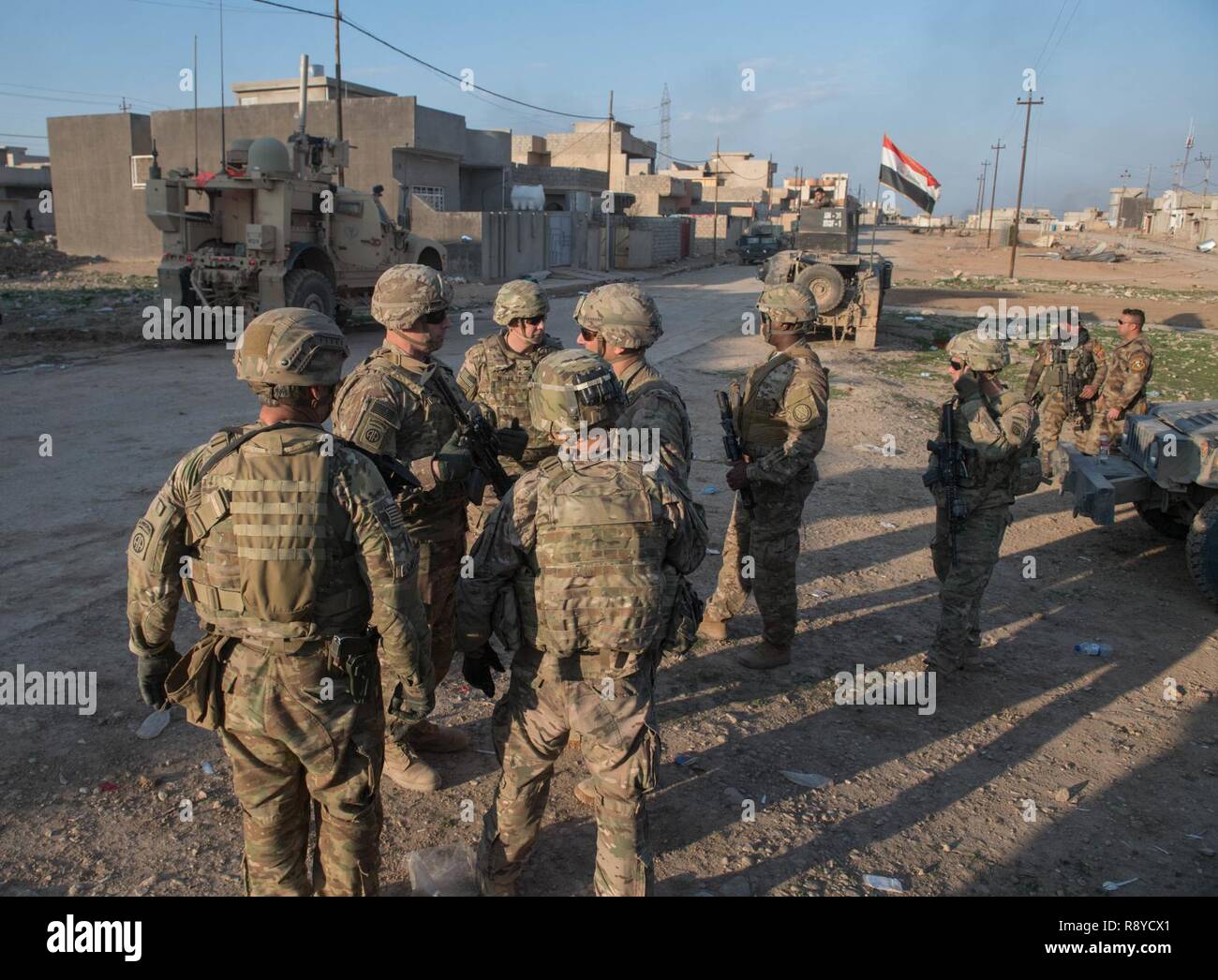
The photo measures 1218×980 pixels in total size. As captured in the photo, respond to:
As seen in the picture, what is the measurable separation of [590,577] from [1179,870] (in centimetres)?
241

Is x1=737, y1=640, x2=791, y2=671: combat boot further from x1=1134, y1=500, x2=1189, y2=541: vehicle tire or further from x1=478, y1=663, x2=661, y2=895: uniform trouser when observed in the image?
x1=1134, y1=500, x2=1189, y2=541: vehicle tire

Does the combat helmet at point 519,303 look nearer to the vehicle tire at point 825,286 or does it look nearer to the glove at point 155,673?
the glove at point 155,673

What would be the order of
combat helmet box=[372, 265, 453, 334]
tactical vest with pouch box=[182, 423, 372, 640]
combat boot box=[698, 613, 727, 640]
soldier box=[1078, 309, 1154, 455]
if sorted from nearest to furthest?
1. tactical vest with pouch box=[182, 423, 372, 640]
2. combat helmet box=[372, 265, 453, 334]
3. combat boot box=[698, 613, 727, 640]
4. soldier box=[1078, 309, 1154, 455]

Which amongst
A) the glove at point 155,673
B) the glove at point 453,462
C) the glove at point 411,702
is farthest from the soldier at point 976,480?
the glove at point 155,673

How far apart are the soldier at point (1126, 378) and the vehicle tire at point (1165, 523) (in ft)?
4.43

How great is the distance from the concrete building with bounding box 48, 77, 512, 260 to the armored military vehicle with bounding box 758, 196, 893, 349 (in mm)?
13233

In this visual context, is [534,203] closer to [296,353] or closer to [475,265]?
[475,265]

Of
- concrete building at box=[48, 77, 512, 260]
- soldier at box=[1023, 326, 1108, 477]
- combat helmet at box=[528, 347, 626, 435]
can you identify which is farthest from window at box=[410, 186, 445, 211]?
combat helmet at box=[528, 347, 626, 435]

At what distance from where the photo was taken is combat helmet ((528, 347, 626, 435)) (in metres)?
2.59

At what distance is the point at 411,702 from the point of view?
8.39 ft

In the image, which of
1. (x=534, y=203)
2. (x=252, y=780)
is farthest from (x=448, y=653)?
(x=534, y=203)

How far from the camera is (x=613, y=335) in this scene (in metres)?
3.51

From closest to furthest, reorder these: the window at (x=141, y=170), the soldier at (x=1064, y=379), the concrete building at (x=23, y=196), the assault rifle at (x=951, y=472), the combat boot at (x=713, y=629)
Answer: the assault rifle at (x=951, y=472), the combat boot at (x=713, y=629), the soldier at (x=1064, y=379), the window at (x=141, y=170), the concrete building at (x=23, y=196)

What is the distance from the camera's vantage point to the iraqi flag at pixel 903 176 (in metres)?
18.2
